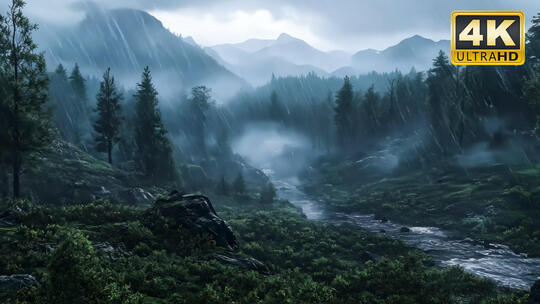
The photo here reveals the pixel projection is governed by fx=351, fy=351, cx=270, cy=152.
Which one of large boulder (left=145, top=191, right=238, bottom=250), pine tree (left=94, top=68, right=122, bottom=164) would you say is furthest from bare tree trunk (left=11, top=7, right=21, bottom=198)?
pine tree (left=94, top=68, right=122, bottom=164)

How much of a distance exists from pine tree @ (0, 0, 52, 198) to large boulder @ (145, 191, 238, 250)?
12.5 m

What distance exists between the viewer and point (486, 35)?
65.2 ft

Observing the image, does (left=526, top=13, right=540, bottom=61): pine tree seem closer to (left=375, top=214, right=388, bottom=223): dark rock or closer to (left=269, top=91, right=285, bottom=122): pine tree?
(left=375, top=214, right=388, bottom=223): dark rock

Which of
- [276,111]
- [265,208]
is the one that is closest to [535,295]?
[265,208]

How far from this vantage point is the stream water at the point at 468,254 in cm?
2389

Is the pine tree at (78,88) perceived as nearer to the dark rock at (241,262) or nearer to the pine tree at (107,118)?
the pine tree at (107,118)

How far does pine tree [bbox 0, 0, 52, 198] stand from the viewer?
95.0 ft

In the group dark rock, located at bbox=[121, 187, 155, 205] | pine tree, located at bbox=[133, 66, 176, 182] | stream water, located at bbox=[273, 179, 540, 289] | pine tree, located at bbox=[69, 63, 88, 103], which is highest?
pine tree, located at bbox=[69, 63, 88, 103]

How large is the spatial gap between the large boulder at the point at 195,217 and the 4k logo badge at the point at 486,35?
18.6 meters

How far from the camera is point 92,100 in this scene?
135 metres

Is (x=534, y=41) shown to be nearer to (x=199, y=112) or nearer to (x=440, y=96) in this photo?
(x=440, y=96)

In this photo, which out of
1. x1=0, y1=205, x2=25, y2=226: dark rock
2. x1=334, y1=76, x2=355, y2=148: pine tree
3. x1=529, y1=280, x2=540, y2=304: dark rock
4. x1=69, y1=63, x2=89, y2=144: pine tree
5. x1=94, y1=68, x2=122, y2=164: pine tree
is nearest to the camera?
x1=529, y1=280, x2=540, y2=304: dark rock

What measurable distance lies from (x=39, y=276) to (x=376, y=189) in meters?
59.2

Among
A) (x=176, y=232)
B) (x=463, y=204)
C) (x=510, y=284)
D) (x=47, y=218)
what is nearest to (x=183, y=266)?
(x=176, y=232)
